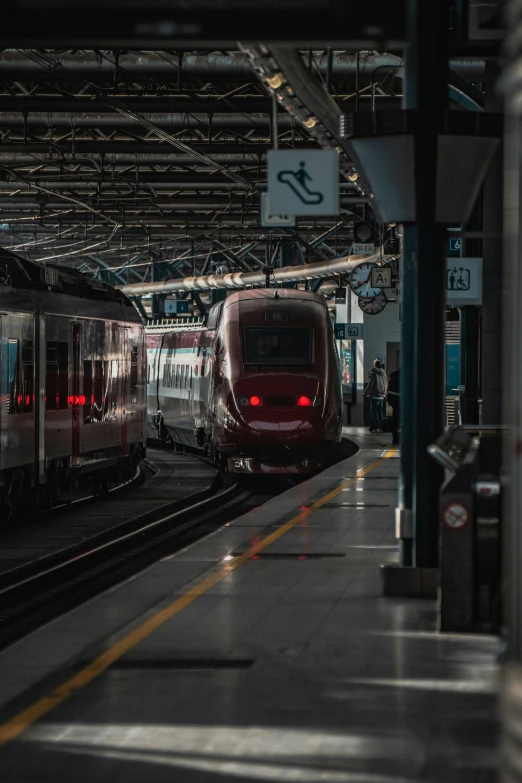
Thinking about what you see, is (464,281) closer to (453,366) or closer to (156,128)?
(156,128)

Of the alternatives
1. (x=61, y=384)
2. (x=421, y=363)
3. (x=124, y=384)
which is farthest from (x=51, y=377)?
(x=421, y=363)

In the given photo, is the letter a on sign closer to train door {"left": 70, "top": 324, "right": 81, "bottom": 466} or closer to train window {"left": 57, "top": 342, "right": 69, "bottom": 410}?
train door {"left": 70, "top": 324, "right": 81, "bottom": 466}

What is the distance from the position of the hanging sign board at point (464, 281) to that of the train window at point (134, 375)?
23.1 feet

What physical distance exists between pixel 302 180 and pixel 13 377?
5.32 m

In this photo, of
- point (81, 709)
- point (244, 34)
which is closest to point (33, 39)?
point (244, 34)

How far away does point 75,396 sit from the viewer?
21281 mm

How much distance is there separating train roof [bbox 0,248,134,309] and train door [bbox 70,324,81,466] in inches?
27.6

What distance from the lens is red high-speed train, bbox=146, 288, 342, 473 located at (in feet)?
78.6

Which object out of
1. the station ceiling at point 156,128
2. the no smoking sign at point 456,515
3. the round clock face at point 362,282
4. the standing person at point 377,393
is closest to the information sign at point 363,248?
the round clock face at point 362,282

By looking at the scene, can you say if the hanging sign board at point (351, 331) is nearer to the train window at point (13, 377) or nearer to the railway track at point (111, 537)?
the railway track at point (111, 537)

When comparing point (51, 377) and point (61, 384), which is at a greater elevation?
point (51, 377)

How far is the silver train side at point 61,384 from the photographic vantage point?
18125 mm

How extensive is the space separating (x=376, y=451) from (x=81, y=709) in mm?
23398

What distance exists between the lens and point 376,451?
30422 mm
